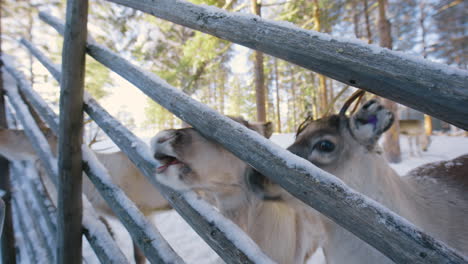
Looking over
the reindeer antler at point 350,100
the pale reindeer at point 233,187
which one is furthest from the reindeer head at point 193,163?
the reindeer antler at point 350,100

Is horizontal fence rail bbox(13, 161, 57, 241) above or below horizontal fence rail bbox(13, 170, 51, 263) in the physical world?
above

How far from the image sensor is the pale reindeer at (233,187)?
133cm

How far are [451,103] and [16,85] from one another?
11.4ft

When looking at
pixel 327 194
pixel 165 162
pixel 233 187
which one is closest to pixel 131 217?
pixel 165 162

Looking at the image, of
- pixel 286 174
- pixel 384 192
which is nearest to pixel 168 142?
pixel 286 174

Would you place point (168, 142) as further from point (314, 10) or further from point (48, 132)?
point (314, 10)

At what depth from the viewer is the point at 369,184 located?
1.56 m

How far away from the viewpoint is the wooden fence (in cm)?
55

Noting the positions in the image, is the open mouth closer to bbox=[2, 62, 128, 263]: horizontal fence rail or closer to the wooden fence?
the wooden fence

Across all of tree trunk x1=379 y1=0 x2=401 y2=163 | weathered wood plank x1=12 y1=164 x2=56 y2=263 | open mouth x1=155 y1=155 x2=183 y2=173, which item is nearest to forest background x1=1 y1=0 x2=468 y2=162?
tree trunk x1=379 y1=0 x2=401 y2=163

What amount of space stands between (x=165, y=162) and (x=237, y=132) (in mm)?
591

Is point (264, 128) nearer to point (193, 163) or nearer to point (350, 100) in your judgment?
point (350, 100)

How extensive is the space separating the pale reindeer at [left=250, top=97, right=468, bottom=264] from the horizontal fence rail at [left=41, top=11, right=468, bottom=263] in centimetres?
85

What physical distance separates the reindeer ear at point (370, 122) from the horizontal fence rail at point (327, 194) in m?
0.97
